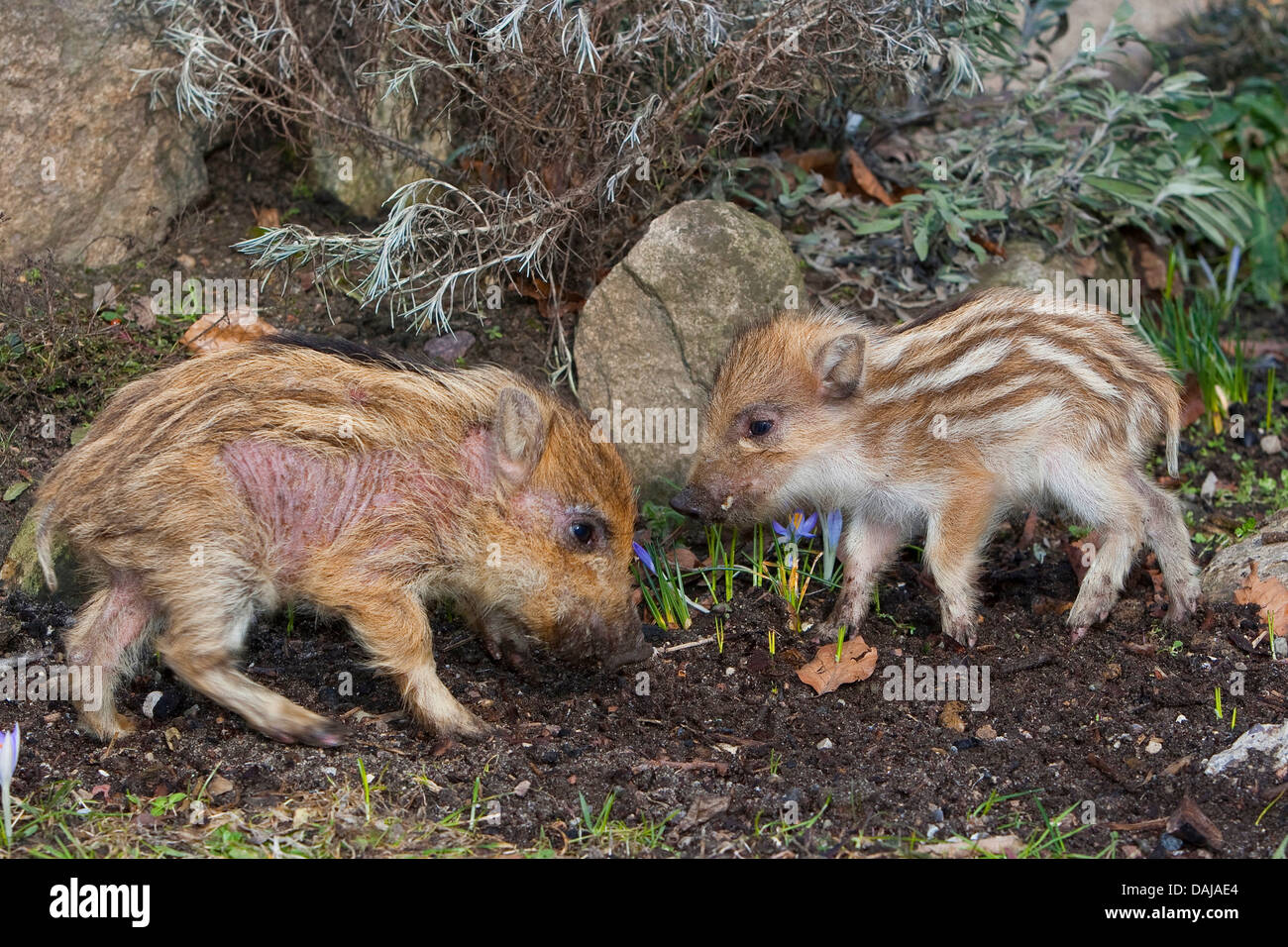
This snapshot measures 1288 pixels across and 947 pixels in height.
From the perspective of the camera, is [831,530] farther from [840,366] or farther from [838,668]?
[838,668]

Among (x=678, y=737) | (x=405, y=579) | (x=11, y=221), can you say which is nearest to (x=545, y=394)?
(x=405, y=579)

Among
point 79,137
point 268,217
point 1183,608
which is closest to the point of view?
point 1183,608

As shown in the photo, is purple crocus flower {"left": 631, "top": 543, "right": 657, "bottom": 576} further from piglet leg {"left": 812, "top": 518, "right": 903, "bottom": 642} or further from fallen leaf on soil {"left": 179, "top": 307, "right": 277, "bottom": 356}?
fallen leaf on soil {"left": 179, "top": 307, "right": 277, "bottom": 356}

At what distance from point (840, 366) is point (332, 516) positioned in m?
2.13

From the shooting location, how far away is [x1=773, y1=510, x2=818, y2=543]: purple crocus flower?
5.43 metres

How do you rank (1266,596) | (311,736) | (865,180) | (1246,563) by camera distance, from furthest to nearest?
1. (865,180)
2. (1246,563)
3. (1266,596)
4. (311,736)

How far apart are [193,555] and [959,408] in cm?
298

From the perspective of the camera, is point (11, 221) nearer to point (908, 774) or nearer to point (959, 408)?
point (959, 408)

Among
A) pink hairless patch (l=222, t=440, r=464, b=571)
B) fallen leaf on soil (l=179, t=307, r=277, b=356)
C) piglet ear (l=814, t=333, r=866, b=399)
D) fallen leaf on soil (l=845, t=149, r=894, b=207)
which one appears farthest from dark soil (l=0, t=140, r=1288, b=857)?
fallen leaf on soil (l=845, t=149, r=894, b=207)

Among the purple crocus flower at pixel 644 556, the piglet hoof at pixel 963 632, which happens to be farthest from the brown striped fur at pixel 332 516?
the piglet hoof at pixel 963 632

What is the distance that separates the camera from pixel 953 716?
4648 millimetres

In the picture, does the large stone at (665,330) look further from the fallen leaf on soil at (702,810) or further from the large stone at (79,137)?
the large stone at (79,137)

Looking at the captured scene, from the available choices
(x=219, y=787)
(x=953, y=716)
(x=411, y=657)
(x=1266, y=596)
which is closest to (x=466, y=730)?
(x=411, y=657)

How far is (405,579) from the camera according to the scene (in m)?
4.54
